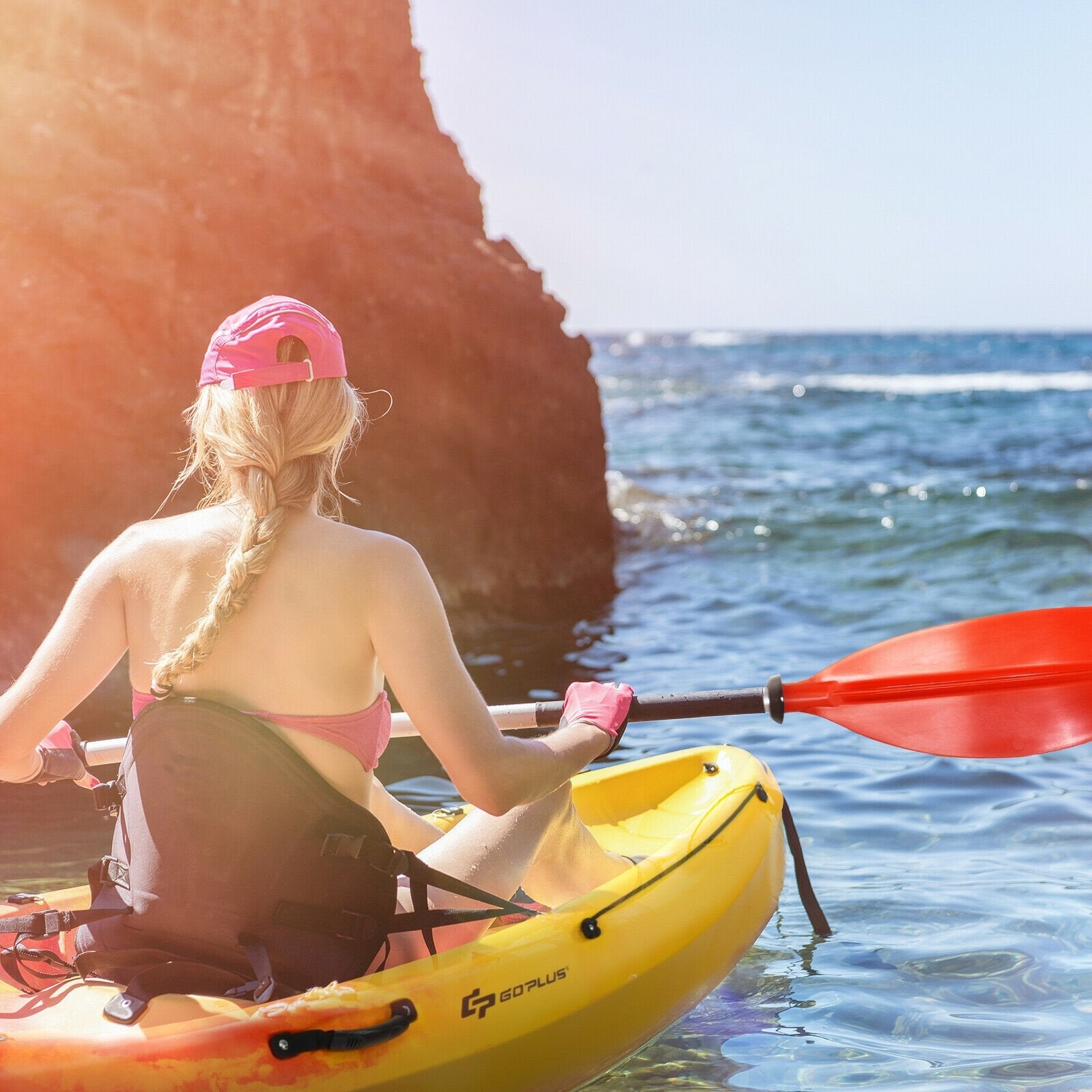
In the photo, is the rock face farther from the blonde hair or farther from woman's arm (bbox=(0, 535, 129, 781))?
the blonde hair

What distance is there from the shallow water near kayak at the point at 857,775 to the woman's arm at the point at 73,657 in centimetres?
159

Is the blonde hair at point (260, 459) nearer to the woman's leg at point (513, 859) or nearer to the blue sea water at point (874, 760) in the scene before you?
the woman's leg at point (513, 859)

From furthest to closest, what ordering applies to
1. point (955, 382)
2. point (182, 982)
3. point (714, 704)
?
point (955, 382), point (714, 704), point (182, 982)

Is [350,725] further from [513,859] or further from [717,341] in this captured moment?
[717,341]

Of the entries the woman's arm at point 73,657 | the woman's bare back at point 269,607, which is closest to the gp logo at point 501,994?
the woman's bare back at point 269,607

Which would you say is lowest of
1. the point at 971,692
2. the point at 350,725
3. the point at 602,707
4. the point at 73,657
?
the point at 971,692

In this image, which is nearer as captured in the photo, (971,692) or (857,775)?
(971,692)

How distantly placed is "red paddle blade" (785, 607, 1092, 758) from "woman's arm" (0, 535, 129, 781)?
6.74 ft

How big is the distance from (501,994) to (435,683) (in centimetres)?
82

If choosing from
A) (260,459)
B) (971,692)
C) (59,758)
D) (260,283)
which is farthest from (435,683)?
(260,283)

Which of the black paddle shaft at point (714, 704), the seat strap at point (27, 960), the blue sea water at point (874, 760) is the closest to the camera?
the seat strap at point (27, 960)

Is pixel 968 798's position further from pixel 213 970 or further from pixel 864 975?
pixel 213 970

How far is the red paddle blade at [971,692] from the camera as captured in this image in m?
3.59

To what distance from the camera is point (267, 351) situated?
2127mm
